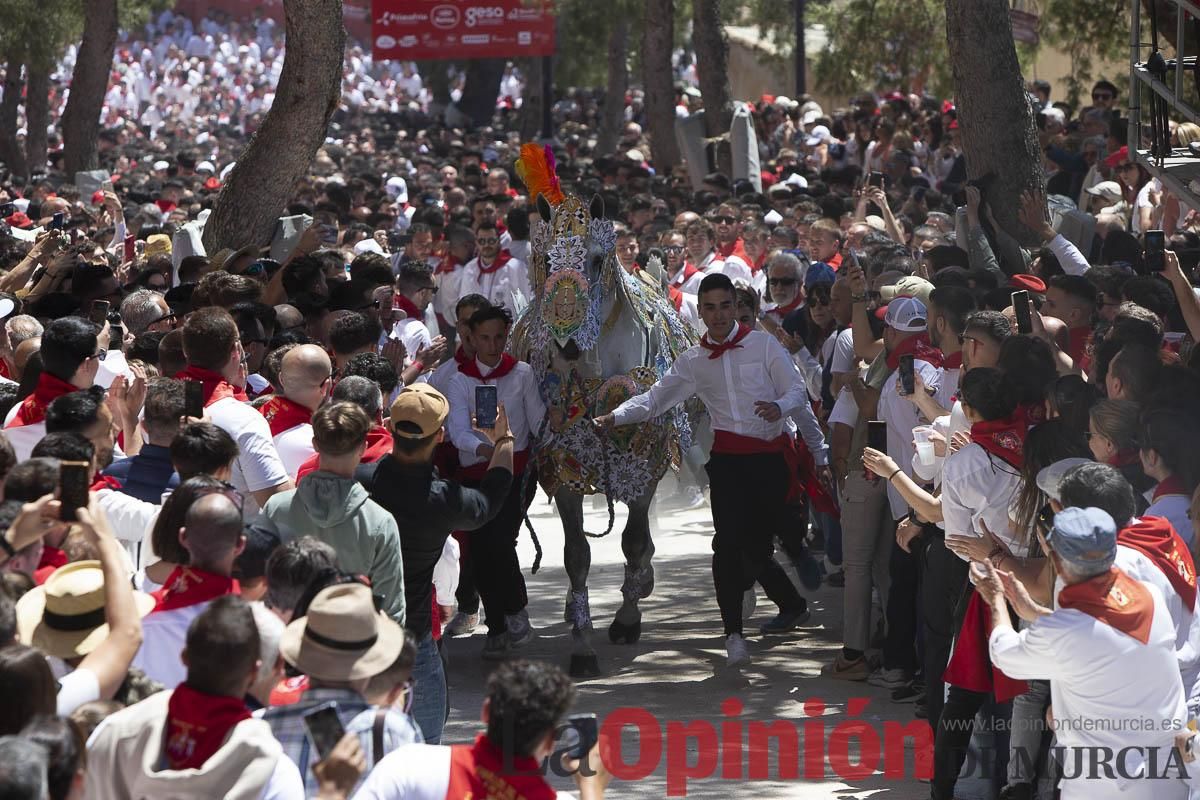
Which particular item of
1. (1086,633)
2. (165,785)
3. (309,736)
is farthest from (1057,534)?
(165,785)

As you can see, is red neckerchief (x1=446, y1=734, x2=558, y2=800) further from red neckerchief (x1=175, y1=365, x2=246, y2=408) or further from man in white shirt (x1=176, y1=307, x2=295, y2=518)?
red neckerchief (x1=175, y1=365, x2=246, y2=408)

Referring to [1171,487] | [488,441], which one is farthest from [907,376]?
[488,441]

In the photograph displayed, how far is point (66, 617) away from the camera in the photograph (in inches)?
173

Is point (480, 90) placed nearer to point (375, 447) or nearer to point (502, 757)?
point (375, 447)

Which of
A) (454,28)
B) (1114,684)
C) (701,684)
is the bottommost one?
(701,684)

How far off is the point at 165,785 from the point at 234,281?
17.0 feet

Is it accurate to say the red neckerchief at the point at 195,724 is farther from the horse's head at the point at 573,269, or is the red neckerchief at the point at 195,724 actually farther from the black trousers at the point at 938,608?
the horse's head at the point at 573,269

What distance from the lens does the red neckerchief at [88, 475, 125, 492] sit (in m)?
5.86

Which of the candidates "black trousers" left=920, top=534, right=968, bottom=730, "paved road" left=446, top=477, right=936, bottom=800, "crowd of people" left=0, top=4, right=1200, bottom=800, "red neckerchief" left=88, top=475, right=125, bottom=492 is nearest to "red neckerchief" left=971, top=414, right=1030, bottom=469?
"crowd of people" left=0, top=4, right=1200, bottom=800

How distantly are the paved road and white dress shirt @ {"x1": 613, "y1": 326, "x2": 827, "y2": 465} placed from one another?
4.07 feet

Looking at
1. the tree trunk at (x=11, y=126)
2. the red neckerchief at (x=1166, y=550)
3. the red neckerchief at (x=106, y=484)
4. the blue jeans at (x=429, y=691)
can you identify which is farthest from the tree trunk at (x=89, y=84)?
the red neckerchief at (x=1166, y=550)

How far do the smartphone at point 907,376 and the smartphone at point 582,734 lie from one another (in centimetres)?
355

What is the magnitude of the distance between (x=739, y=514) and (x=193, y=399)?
10.6 feet

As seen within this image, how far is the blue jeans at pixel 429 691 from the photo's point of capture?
242 inches
